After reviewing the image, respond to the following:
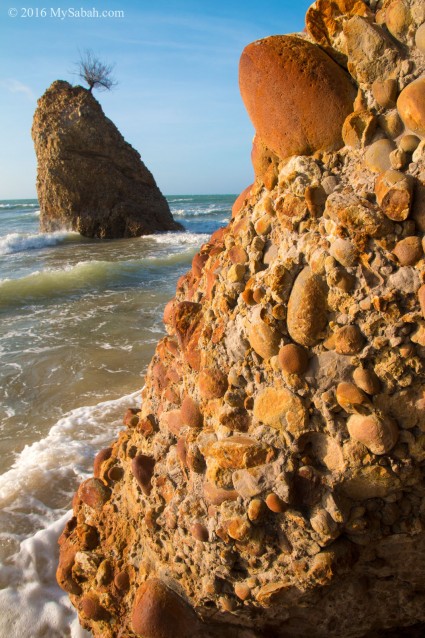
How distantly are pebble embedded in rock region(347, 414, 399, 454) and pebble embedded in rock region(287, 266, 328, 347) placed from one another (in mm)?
205

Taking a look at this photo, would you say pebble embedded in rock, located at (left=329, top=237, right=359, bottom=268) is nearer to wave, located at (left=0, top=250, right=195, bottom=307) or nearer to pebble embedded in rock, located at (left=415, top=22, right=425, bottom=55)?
pebble embedded in rock, located at (left=415, top=22, right=425, bottom=55)

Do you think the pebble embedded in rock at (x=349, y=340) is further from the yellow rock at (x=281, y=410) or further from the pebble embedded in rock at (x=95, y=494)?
the pebble embedded in rock at (x=95, y=494)

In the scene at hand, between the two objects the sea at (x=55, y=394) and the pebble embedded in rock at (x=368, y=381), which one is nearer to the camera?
the pebble embedded in rock at (x=368, y=381)

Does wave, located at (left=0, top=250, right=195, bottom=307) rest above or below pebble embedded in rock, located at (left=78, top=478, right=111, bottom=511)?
below

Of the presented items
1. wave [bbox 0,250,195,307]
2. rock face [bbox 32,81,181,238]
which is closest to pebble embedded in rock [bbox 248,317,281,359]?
wave [bbox 0,250,195,307]

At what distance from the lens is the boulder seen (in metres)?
1.22

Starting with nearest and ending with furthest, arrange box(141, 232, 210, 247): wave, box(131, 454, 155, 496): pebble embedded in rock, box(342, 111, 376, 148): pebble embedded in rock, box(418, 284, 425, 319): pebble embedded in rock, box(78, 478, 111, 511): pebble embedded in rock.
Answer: box(418, 284, 425, 319): pebble embedded in rock
box(342, 111, 376, 148): pebble embedded in rock
box(131, 454, 155, 496): pebble embedded in rock
box(78, 478, 111, 511): pebble embedded in rock
box(141, 232, 210, 247): wave

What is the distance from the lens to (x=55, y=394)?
157 inches

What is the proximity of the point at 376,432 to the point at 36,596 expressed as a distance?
1570 millimetres

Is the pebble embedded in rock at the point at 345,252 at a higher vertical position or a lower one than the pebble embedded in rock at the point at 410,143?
lower

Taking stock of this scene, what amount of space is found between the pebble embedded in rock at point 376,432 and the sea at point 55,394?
1285 millimetres

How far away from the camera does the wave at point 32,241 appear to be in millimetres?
14795

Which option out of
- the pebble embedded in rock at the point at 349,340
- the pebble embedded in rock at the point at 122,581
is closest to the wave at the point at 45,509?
the pebble embedded in rock at the point at 122,581

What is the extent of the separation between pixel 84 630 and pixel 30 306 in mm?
6327
